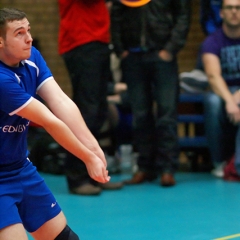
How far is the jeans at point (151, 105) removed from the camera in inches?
214

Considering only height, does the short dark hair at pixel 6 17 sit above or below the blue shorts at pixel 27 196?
above

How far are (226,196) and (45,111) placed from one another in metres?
2.67

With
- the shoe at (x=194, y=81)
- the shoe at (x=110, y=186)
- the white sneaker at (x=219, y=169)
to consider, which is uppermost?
the shoe at (x=194, y=81)

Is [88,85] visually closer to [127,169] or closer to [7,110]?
[127,169]

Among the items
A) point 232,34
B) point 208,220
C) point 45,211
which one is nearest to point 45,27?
point 232,34

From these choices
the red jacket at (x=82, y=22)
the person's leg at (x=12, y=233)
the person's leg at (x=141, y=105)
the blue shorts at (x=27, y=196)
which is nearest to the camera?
the person's leg at (x=12, y=233)

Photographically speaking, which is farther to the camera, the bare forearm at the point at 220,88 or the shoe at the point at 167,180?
the bare forearm at the point at 220,88

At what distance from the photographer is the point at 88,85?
16.7 feet

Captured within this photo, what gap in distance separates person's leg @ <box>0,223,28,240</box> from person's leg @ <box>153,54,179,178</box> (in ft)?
9.23

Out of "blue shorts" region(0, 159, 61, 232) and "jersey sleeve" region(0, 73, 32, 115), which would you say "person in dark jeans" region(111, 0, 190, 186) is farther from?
"jersey sleeve" region(0, 73, 32, 115)

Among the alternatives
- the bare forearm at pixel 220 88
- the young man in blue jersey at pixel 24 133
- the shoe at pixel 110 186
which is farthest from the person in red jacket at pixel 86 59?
the young man in blue jersey at pixel 24 133

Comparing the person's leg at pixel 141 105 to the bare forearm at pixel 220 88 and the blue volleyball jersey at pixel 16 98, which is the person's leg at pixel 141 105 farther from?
the blue volleyball jersey at pixel 16 98

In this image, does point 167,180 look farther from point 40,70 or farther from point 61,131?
point 61,131

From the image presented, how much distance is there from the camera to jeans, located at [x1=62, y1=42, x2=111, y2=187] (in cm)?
509
